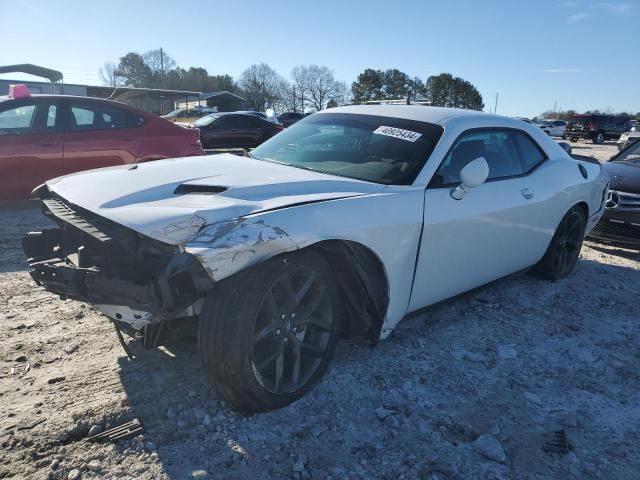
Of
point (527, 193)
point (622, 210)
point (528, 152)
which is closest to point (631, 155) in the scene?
point (622, 210)

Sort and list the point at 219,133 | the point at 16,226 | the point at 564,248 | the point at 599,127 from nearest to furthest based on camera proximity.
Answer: the point at 564,248 < the point at 16,226 < the point at 219,133 < the point at 599,127

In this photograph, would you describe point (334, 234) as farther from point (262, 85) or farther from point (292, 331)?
point (262, 85)

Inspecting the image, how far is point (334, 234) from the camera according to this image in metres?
2.44

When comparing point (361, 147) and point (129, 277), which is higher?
point (361, 147)

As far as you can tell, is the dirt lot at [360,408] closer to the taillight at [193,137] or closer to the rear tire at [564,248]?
the rear tire at [564,248]

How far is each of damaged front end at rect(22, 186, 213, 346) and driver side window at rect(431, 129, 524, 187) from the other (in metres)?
1.60

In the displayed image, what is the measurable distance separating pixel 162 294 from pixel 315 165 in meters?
1.50

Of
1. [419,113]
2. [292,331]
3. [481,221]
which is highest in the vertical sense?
[419,113]

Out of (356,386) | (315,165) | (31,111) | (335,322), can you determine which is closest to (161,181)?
(315,165)

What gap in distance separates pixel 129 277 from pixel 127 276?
0.02 meters

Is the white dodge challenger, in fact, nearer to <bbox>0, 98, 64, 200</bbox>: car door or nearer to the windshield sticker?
the windshield sticker

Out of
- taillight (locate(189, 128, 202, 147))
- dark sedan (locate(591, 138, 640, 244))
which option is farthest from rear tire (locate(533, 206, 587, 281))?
taillight (locate(189, 128, 202, 147))

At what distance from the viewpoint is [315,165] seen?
128 inches

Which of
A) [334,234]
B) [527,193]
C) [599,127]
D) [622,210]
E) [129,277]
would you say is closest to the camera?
[129,277]
